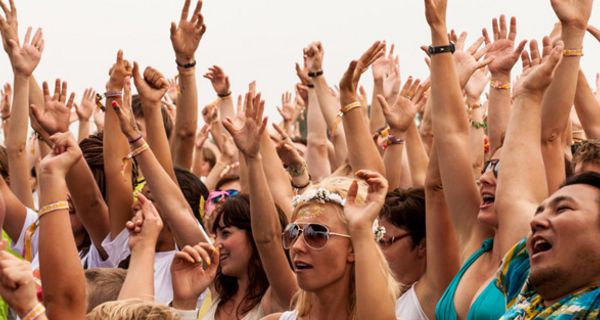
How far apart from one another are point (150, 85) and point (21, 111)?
43.5 inches

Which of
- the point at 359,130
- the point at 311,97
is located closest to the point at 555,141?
the point at 359,130

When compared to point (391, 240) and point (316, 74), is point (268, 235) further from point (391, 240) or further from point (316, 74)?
point (316, 74)

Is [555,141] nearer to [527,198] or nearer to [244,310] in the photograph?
[527,198]

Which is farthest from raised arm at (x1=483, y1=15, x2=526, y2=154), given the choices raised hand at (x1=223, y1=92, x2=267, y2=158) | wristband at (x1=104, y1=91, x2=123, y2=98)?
wristband at (x1=104, y1=91, x2=123, y2=98)

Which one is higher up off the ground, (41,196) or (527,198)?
(41,196)

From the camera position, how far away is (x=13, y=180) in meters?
7.01

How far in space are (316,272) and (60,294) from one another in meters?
1.05

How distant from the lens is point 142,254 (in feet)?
15.0

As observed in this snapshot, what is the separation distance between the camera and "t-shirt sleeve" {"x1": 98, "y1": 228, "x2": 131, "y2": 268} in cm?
577

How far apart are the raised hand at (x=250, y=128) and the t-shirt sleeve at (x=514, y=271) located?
167 centimetres

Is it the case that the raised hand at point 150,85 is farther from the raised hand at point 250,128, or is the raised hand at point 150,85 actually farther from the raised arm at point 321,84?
the raised arm at point 321,84

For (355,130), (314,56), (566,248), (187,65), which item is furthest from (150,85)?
(566,248)

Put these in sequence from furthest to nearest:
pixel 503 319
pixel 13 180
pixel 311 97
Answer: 1. pixel 311 97
2. pixel 13 180
3. pixel 503 319

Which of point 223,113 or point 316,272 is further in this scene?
point 223,113
